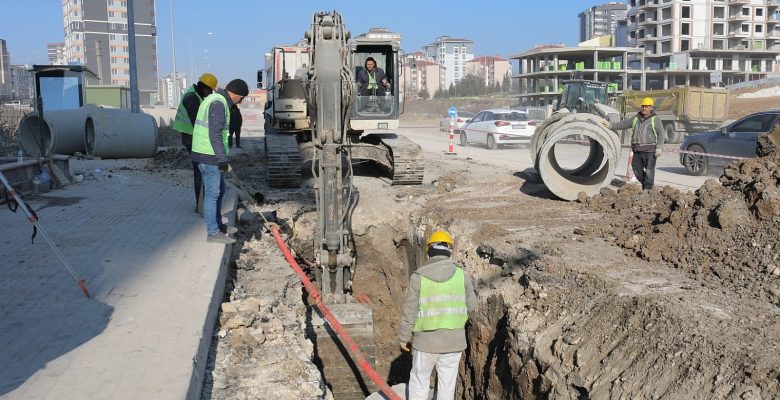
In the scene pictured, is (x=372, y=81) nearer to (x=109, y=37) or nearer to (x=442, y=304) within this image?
(x=442, y=304)

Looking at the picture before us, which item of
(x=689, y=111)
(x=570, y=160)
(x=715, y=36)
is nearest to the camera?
(x=570, y=160)

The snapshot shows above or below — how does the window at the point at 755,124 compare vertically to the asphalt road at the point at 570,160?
above

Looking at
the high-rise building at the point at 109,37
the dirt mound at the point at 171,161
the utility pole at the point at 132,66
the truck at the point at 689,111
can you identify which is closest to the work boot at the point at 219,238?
the dirt mound at the point at 171,161

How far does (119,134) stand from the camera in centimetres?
1750

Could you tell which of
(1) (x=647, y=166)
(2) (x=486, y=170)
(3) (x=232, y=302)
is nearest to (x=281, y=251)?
(3) (x=232, y=302)

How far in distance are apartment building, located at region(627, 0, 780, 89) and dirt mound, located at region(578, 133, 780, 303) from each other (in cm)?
8606

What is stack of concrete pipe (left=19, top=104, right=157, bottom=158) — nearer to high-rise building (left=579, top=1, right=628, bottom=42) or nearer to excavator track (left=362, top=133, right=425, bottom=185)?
excavator track (left=362, top=133, right=425, bottom=185)

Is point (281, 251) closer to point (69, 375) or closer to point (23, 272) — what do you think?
point (23, 272)

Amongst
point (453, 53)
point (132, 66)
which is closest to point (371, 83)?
point (132, 66)

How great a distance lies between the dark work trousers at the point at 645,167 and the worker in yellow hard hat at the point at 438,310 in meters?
7.57

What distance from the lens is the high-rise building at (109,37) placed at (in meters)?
93.5

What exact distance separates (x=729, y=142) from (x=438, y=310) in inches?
519

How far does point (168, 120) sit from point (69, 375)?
1412 inches

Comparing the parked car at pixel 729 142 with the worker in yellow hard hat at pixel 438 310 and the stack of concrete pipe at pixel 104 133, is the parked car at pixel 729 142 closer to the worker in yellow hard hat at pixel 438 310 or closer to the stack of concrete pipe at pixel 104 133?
the worker in yellow hard hat at pixel 438 310
